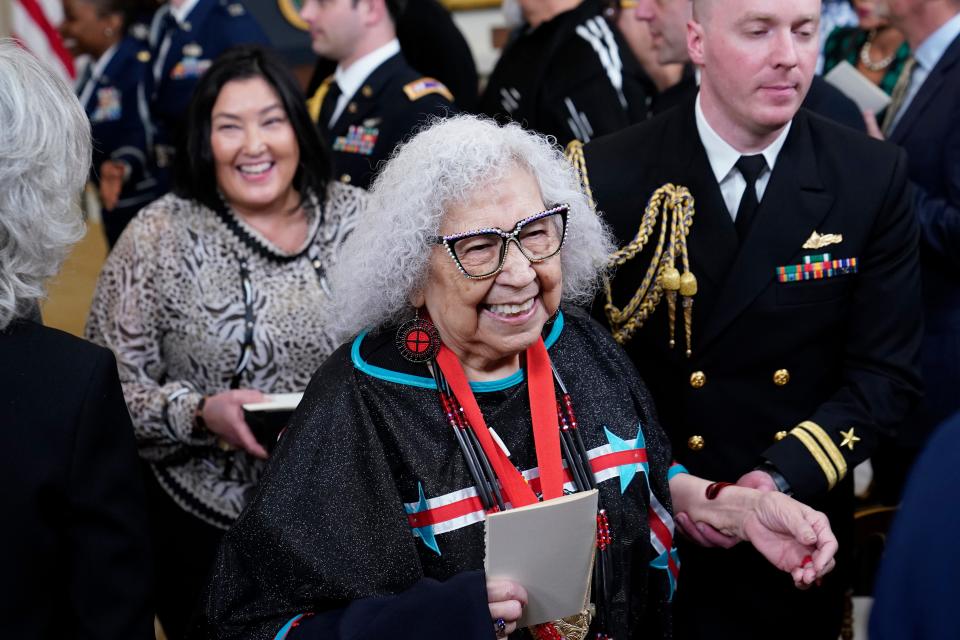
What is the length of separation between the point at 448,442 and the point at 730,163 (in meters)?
0.99

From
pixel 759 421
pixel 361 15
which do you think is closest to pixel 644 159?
pixel 759 421

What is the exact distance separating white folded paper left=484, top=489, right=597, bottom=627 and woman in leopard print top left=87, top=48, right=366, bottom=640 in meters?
1.01

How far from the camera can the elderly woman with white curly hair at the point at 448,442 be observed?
6.25 ft

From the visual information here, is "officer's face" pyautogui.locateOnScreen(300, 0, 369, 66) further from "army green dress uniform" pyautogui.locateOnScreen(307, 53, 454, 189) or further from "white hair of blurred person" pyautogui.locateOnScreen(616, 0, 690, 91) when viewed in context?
"white hair of blurred person" pyautogui.locateOnScreen(616, 0, 690, 91)

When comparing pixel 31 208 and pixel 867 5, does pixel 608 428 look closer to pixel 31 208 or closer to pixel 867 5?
pixel 31 208

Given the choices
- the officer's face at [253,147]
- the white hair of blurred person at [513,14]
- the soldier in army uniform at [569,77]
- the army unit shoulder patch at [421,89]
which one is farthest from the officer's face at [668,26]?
the white hair of blurred person at [513,14]

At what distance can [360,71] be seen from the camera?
429 centimetres

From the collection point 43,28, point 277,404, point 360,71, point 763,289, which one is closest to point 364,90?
point 360,71

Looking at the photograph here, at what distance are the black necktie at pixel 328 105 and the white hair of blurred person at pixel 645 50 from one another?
4.26 ft

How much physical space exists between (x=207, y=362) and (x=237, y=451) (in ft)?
0.81

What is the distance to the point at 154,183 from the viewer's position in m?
5.07

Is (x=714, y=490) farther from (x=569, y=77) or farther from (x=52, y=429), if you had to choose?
(x=569, y=77)

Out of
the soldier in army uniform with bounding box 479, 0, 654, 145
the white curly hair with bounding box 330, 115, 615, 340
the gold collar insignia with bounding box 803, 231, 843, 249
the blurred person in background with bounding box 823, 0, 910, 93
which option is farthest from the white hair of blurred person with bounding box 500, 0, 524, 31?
the white curly hair with bounding box 330, 115, 615, 340

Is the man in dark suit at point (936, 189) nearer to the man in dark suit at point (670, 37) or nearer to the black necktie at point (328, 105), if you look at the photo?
the man in dark suit at point (670, 37)
